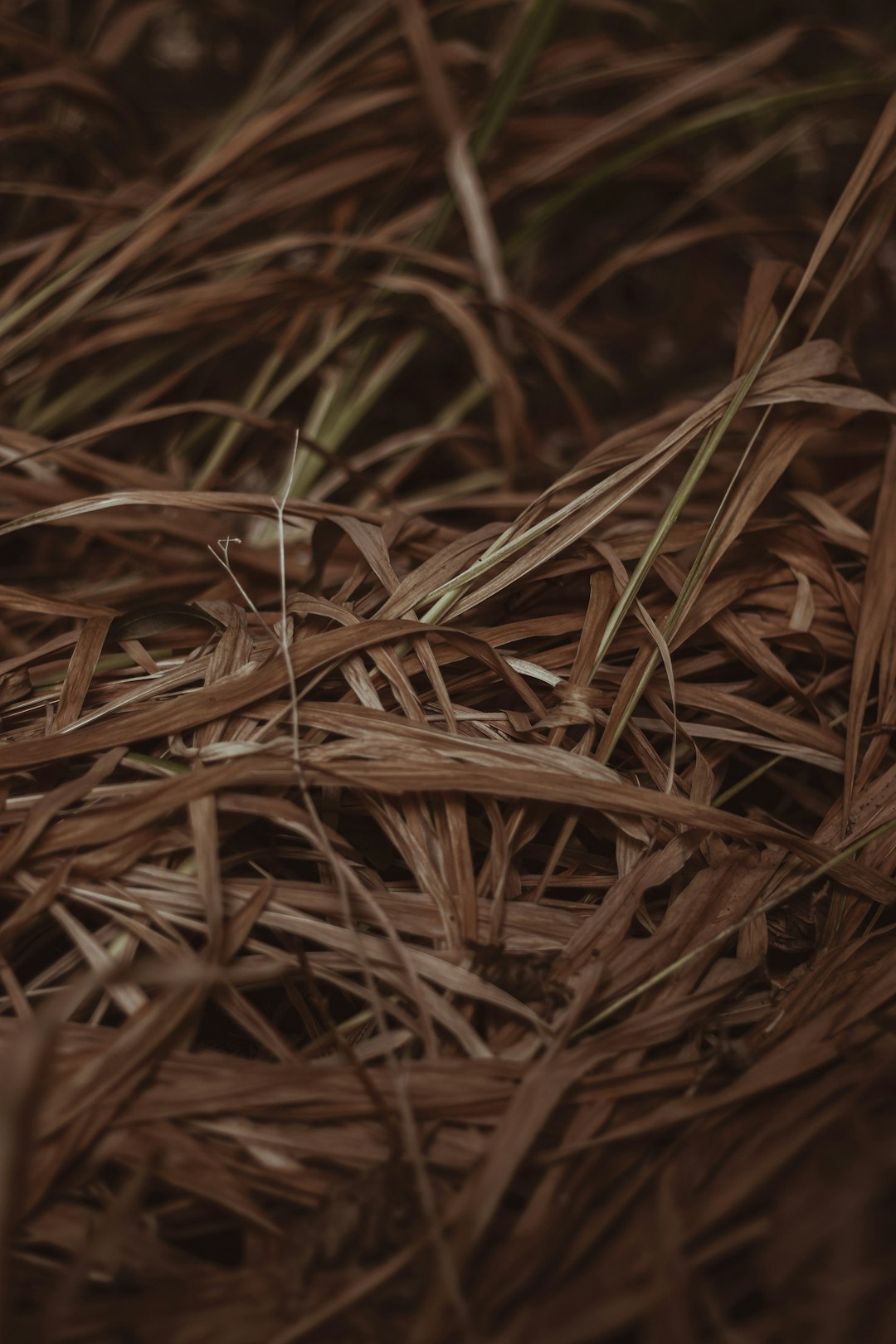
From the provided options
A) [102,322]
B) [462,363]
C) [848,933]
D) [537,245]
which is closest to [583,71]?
[537,245]

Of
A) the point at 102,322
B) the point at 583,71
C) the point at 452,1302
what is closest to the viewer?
the point at 452,1302

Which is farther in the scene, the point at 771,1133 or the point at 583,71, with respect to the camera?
the point at 583,71

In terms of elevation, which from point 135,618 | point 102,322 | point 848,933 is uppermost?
point 102,322

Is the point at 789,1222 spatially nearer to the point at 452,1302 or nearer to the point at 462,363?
the point at 452,1302

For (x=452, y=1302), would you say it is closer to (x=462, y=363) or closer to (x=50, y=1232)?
(x=50, y=1232)

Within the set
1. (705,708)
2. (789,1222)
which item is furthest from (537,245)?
(789,1222)

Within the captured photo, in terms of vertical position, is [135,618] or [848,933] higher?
[135,618]

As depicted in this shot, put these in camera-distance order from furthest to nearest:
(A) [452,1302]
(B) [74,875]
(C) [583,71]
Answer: (C) [583,71] → (B) [74,875] → (A) [452,1302]
